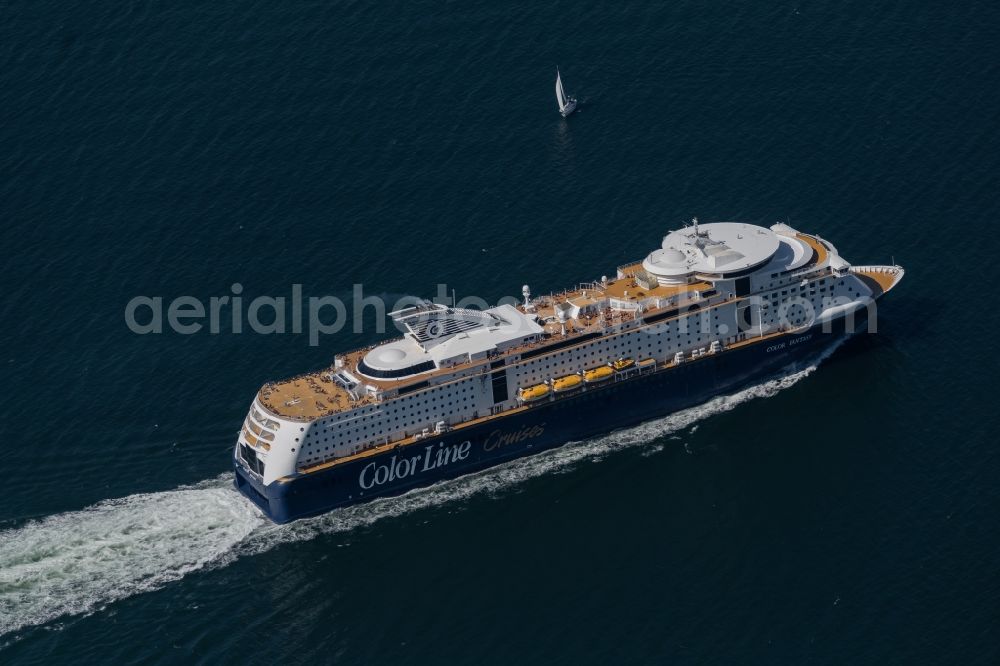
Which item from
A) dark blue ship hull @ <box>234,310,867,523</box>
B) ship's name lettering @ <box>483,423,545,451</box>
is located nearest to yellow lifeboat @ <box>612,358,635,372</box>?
dark blue ship hull @ <box>234,310,867,523</box>

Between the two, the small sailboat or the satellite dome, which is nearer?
the satellite dome

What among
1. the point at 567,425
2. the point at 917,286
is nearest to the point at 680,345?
the point at 567,425

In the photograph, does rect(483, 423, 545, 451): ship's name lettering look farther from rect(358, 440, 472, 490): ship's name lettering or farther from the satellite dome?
the satellite dome

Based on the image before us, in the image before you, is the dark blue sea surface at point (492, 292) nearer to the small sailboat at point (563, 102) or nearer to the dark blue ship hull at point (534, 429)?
the dark blue ship hull at point (534, 429)

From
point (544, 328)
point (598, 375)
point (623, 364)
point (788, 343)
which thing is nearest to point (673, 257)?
point (623, 364)

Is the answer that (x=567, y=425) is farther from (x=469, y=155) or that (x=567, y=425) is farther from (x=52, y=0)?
(x=52, y=0)
